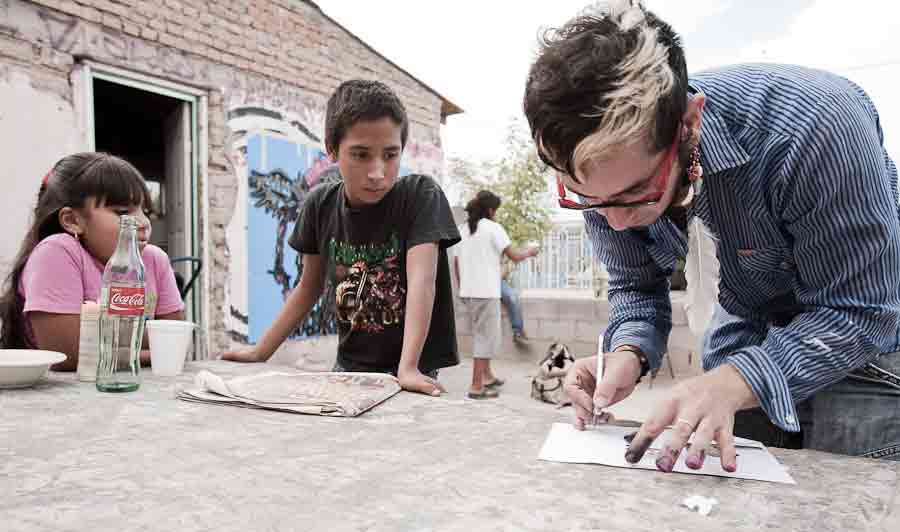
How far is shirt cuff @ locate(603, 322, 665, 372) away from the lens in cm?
122

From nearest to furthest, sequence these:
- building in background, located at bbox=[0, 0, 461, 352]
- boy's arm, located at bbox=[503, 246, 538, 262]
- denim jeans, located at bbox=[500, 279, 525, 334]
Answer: building in background, located at bbox=[0, 0, 461, 352], boy's arm, located at bbox=[503, 246, 538, 262], denim jeans, located at bbox=[500, 279, 525, 334]

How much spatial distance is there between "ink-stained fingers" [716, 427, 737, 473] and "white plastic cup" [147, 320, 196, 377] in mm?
1383

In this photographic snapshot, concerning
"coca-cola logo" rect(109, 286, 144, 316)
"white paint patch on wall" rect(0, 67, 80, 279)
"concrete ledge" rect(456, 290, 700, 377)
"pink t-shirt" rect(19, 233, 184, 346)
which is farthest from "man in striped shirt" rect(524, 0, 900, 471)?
"concrete ledge" rect(456, 290, 700, 377)

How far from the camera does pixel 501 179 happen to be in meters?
9.55

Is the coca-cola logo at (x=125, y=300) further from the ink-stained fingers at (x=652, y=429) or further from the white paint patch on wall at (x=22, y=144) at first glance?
the white paint patch on wall at (x=22, y=144)

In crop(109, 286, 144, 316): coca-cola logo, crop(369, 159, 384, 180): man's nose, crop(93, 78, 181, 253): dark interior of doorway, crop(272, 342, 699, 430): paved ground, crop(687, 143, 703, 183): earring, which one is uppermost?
crop(93, 78, 181, 253): dark interior of doorway

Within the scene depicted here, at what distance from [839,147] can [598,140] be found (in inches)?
15.8

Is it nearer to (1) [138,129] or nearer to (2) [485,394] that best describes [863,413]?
(2) [485,394]

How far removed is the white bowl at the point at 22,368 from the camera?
1.38m

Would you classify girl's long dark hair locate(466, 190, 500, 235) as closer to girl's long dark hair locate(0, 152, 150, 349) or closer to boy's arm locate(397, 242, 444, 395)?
boy's arm locate(397, 242, 444, 395)

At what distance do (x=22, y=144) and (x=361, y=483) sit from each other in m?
4.05

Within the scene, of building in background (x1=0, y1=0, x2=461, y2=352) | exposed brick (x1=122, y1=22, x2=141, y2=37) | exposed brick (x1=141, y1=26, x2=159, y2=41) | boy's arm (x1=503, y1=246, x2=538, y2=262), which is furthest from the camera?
boy's arm (x1=503, y1=246, x2=538, y2=262)

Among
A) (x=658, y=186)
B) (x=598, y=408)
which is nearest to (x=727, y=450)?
(x=598, y=408)

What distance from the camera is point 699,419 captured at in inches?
33.8
